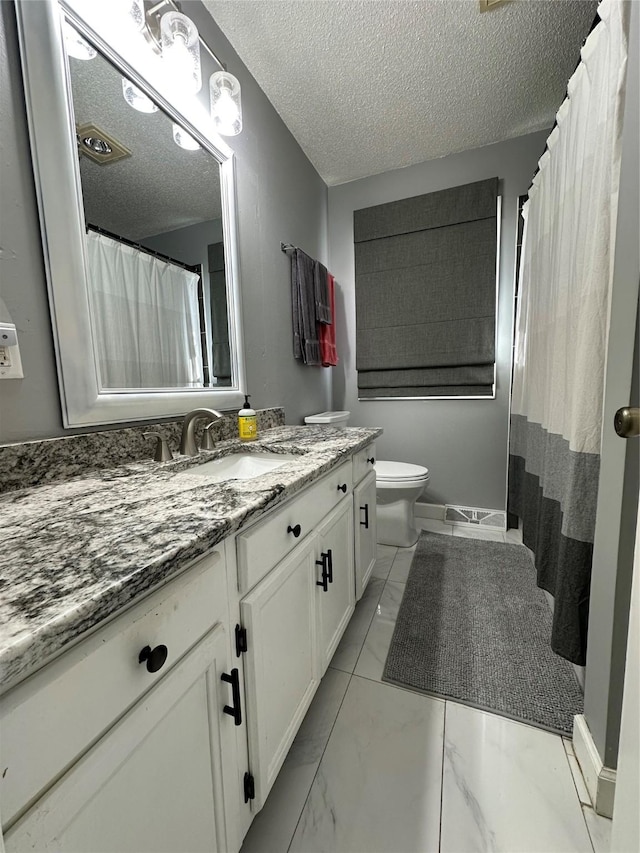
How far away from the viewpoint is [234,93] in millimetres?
1240

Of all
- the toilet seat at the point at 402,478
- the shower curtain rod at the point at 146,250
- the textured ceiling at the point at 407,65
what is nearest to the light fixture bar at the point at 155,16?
the textured ceiling at the point at 407,65

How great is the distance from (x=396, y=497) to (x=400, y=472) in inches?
5.8

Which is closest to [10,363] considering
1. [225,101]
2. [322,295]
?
[225,101]

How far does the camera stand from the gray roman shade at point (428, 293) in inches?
81.9

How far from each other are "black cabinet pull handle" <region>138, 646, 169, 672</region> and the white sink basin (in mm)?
655

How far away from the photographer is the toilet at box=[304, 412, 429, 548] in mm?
1882

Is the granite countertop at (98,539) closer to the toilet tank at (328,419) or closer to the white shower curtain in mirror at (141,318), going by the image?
the white shower curtain in mirror at (141,318)

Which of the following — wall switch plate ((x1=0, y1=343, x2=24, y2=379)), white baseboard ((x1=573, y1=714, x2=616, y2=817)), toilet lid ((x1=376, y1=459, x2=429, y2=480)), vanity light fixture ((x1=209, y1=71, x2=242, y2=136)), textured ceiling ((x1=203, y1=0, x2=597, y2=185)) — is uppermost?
textured ceiling ((x1=203, y1=0, x2=597, y2=185))

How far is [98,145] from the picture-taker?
896 millimetres

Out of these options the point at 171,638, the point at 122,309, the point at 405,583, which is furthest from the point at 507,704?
the point at 122,309

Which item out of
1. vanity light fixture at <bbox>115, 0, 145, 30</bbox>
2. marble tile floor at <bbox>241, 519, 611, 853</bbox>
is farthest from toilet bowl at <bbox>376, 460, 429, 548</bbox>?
vanity light fixture at <bbox>115, 0, 145, 30</bbox>

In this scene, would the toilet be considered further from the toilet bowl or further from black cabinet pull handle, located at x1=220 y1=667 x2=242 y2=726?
black cabinet pull handle, located at x1=220 y1=667 x2=242 y2=726

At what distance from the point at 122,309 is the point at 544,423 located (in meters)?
1.52

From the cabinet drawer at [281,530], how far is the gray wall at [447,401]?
1426 mm
